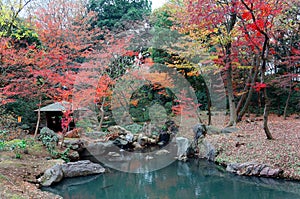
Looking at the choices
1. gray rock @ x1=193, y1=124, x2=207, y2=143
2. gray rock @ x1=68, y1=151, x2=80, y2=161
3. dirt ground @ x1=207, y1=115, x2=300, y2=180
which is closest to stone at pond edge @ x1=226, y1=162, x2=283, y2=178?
dirt ground @ x1=207, y1=115, x2=300, y2=180

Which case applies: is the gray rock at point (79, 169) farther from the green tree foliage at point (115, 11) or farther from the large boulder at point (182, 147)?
the green tree foliage at point (115, 11)

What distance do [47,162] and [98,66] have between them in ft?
16.7

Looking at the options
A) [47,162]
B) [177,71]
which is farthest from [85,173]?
[177,71]

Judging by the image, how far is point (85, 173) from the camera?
6.54 meters

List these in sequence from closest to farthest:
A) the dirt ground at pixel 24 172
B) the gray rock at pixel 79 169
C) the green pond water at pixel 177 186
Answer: the dirt ground at pixel 24 172 → the green pond water at pixel 177 186 → the gray rock at pixel 79 169

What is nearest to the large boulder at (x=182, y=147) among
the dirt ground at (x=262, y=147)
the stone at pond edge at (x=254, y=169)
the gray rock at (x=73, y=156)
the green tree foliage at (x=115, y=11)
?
the dirt ground at (x=262, y=147)

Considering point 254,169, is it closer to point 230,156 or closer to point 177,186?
point 230,156

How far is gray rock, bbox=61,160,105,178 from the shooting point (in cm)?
636

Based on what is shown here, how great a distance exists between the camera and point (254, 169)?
596 centimetres

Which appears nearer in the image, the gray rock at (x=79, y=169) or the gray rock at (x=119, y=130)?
the gray rock at (x=79, y=169)

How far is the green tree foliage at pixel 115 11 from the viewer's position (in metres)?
13.9

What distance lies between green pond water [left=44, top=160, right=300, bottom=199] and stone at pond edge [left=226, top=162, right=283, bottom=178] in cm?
17

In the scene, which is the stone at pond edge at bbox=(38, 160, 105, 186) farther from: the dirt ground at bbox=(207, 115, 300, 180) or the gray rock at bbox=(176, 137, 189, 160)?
the dirt ground at bbox=(207, 115, 300, 180)

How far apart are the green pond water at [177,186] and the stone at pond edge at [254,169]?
0.55 ft
